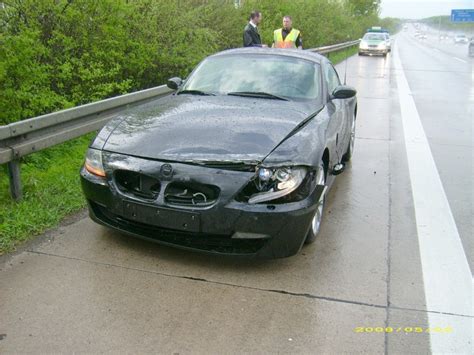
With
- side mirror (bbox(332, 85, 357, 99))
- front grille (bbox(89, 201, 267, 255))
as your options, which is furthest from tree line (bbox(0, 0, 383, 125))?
side mirror (bbox(332, 85, 357, 99))

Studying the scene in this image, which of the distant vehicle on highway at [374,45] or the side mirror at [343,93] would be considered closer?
the side mirror at [343,93]

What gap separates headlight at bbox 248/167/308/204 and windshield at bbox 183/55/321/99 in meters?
1.63

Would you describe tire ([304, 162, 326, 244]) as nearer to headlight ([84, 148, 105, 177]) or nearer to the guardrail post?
headlight ([84, 148, 105, 177])

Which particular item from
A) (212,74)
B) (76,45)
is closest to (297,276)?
(212,74)

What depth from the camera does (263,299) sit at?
11.2 feet

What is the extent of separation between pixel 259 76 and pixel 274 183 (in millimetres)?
2051

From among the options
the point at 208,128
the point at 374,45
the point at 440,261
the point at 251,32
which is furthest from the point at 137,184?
the point at 374,45

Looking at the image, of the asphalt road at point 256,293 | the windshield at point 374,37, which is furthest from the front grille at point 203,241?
the windshield at point 374,37

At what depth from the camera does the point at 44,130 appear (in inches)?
193

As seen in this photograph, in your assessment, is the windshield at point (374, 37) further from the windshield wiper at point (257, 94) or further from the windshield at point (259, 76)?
the windshield wiper at point (257, 94)

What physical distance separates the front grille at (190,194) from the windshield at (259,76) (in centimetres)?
186

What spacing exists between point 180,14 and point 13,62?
529cm

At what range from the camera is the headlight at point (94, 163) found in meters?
3.86

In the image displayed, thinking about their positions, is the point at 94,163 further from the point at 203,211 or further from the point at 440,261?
the point at 440,261
